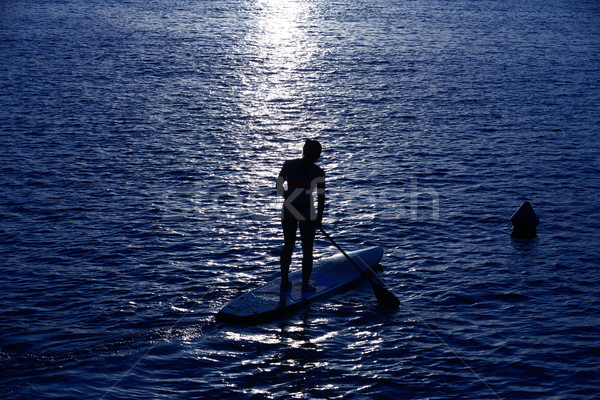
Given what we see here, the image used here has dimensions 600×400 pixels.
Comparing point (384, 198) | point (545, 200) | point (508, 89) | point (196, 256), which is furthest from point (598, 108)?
point (196, 256)

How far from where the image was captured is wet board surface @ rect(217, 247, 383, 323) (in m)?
13.5

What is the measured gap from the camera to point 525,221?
18.5 m

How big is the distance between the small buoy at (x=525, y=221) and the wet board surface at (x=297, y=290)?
14.1 ft

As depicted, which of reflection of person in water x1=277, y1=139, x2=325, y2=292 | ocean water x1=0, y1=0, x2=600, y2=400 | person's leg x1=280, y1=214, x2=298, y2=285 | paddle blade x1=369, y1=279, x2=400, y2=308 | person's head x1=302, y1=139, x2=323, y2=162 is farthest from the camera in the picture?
paddle blade x1=369, y1=279, x2=400, y2=308

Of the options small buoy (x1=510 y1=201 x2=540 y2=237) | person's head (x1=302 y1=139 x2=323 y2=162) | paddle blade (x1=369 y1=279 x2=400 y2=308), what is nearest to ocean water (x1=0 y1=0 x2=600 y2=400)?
paddle blade (x1=369 y1=279 x2=400 y2=308)

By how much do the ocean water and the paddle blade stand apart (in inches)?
8.6

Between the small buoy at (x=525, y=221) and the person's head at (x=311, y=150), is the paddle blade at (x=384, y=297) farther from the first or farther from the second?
the small buoy at (x=525, y=221)

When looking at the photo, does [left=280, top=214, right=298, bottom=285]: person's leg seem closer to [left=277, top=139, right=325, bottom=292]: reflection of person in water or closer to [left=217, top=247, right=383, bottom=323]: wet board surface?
[left=277, top=139, right=325, bottom=292]: reflection of person in water

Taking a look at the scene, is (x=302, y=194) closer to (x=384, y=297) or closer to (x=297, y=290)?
(x=297, y=290)

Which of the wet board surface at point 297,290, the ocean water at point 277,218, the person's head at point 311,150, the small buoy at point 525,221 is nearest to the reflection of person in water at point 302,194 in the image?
the person's head at point 311,150

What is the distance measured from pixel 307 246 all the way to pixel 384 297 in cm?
182

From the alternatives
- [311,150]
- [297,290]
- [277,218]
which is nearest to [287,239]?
[297,290]

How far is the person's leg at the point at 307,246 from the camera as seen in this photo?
13977 mm

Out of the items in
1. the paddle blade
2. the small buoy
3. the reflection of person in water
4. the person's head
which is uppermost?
the person's head
